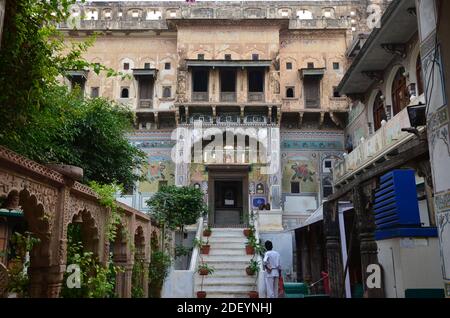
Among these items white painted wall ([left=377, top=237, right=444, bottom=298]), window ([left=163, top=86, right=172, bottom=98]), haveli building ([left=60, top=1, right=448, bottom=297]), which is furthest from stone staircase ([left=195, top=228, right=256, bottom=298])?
window ([left=163, top=86, right=172, bottom=98])

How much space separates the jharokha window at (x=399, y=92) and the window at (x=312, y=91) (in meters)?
8.35

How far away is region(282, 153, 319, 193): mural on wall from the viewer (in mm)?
23266

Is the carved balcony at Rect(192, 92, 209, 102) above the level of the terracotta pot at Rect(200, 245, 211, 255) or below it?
above

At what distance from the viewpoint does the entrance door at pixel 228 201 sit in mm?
25045

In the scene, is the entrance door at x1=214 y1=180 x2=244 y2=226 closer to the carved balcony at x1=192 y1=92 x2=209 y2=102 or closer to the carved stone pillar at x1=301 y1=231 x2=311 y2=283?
the carved balcony at x1=192 y1=92 x2=209 y2=102

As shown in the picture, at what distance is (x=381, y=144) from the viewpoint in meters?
14.0

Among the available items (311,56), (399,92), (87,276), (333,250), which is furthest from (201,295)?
(311,56)

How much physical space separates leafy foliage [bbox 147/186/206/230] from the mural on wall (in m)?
6.95

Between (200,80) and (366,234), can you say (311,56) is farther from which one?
(366,234)

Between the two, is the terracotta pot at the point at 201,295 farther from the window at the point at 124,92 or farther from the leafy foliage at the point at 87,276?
the window at the point at 124,92

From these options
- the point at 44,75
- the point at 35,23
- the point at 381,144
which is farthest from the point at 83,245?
the point at 381,144

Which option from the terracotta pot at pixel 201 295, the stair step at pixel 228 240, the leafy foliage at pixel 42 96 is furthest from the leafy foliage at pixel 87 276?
the stair step at pixel 228 240

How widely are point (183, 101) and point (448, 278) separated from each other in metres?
20.1
